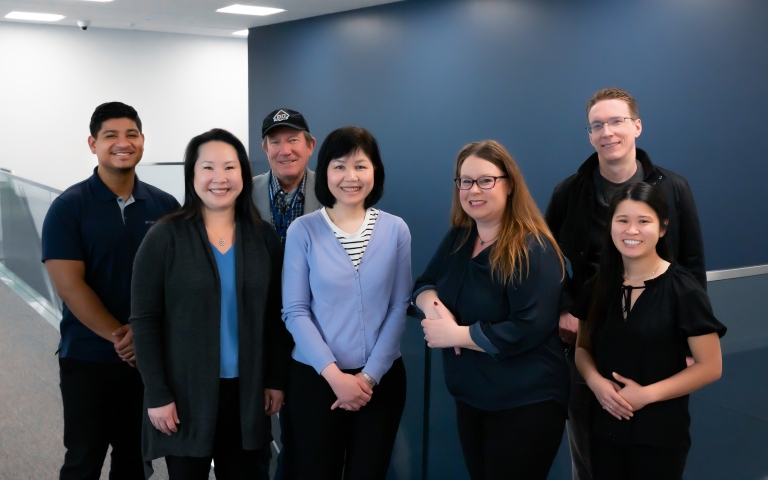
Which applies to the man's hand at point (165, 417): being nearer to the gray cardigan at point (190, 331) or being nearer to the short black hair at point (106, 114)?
the gray cardigan at point (190, 331)

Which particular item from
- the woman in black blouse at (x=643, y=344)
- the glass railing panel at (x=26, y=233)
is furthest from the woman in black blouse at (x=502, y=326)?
the glass railing panel at (x=26, y=233)

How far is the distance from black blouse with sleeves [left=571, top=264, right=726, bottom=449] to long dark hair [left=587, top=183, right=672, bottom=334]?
4 cm

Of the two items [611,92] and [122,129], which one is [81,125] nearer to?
[122,129]

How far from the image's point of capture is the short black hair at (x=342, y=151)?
2170 millimetres

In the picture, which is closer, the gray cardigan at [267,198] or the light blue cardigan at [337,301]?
the light blue cardigan at [337,301]

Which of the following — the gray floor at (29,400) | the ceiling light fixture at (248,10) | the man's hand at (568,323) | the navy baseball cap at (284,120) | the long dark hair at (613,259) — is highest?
the ceiling light fixture at (248,10)

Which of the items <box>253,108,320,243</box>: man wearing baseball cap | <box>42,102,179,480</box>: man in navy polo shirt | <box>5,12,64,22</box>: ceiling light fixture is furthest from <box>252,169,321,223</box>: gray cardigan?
<box>5,12,64,22</box>: ceiling light fixture

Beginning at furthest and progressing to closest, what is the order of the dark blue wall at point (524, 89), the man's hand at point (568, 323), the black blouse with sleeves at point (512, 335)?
the dark blue wall at point (524, 89) → the man's hand at point (568, 323) → the black blouse with sleeves at point (512, 335)

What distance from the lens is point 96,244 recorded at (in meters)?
2.51

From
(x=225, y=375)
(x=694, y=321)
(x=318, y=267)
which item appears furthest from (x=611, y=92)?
(x=225, y=375)

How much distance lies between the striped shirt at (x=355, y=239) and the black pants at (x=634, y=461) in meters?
0.93

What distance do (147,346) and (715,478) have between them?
82.8 inches

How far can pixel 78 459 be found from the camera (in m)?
2.54

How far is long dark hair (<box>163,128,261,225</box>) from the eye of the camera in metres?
2.19
